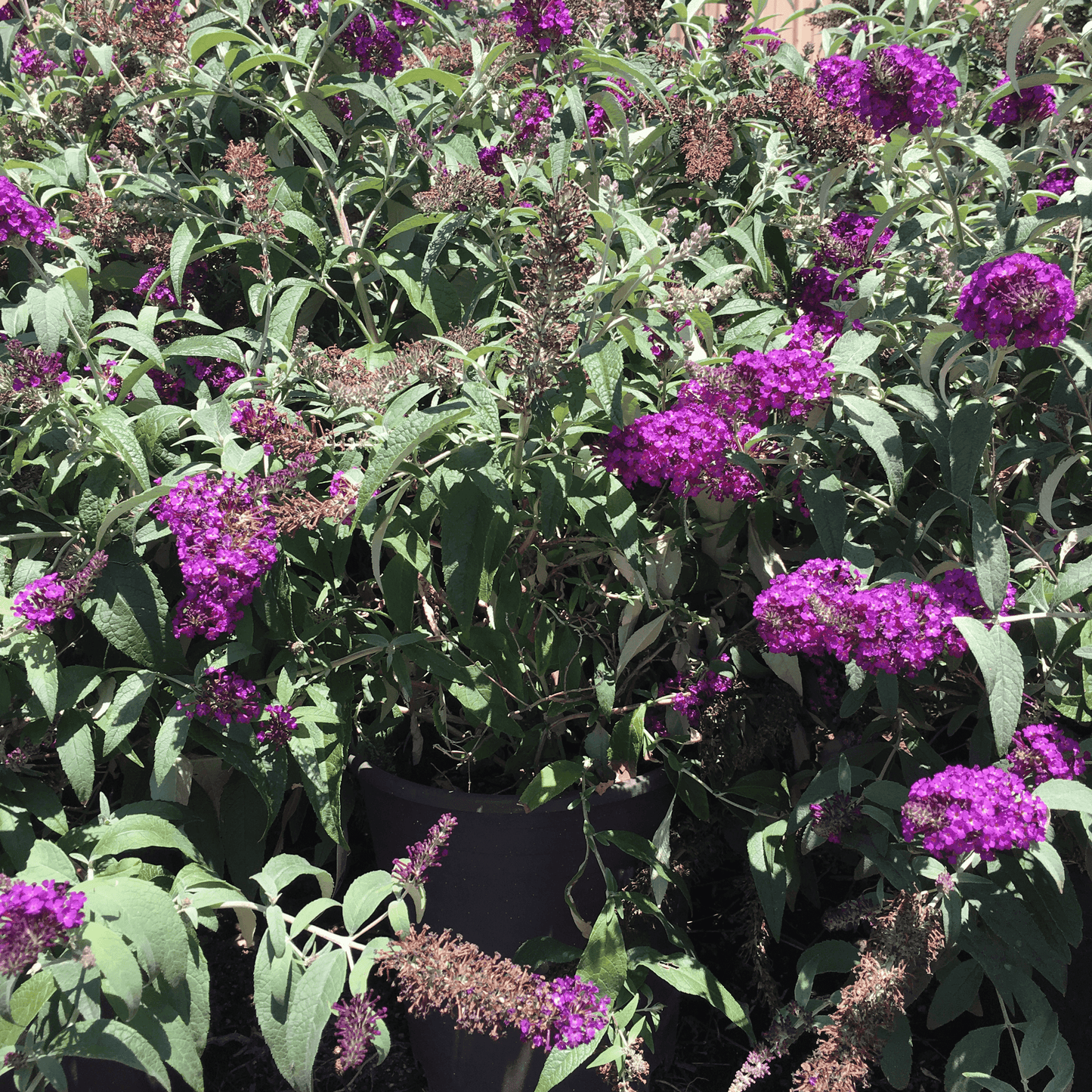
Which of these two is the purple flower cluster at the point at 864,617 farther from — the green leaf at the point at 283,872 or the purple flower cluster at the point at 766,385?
the green leaf at the point at 283,872

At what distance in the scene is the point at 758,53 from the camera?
8.28 ft

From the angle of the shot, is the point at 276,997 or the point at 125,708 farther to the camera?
the point at 125,708

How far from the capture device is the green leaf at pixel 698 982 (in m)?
1.55

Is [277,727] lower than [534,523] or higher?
lower

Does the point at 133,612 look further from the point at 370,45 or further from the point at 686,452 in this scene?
the point at 370,45

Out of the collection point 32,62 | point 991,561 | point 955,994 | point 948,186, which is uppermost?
point 948,186

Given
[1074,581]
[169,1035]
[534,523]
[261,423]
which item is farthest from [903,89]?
[169,1035]

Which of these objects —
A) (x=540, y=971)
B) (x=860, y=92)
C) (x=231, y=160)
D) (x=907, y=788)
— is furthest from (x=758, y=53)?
(x=540, y=971)

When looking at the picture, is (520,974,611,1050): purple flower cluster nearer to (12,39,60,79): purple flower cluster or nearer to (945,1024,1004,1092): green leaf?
A: (945,1024,1004,1092): green leaf

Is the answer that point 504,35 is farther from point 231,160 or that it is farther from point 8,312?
point 8,312

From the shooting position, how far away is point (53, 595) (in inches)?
54.7

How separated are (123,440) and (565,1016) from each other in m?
1.09

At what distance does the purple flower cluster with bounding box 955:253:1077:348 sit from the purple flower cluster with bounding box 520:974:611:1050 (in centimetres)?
111

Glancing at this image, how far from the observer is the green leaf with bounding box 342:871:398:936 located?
1404 millimetres
